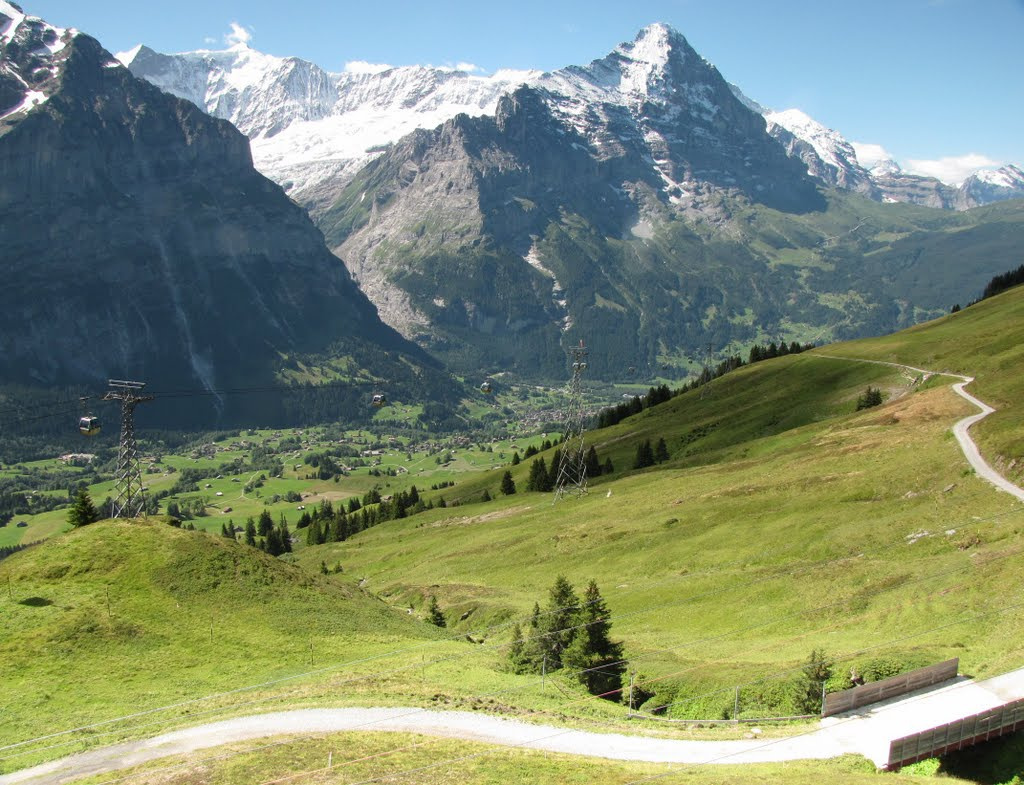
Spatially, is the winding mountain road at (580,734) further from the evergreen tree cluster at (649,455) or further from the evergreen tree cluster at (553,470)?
the evergreen tree cluster at (553,470)

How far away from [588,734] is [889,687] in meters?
15.6

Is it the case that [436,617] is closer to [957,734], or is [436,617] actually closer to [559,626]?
[559,626]

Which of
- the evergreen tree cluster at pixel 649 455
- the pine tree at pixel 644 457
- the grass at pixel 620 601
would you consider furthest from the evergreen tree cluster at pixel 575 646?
the evergreen tree cluster at pixel 649 455

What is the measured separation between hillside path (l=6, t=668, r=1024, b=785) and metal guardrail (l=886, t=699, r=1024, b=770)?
2.32ft

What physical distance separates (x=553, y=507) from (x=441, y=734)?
97.9 m

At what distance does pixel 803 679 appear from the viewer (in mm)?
46281

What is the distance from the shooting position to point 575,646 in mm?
60500

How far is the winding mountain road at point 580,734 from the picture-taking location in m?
40.2

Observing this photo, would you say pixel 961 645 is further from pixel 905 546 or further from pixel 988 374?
pixel 988 374

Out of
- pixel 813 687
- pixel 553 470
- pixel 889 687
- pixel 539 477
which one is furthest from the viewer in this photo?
pixel 553 470

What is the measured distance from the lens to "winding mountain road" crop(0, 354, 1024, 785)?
40.2 m

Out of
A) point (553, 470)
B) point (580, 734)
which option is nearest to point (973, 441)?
point (580, 734)

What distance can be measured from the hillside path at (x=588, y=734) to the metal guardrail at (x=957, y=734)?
708 mm

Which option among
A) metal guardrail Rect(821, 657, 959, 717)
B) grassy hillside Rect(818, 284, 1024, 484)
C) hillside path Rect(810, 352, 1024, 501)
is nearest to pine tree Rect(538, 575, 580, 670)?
metal guardrail Rect(821, 657, 959, 717)
